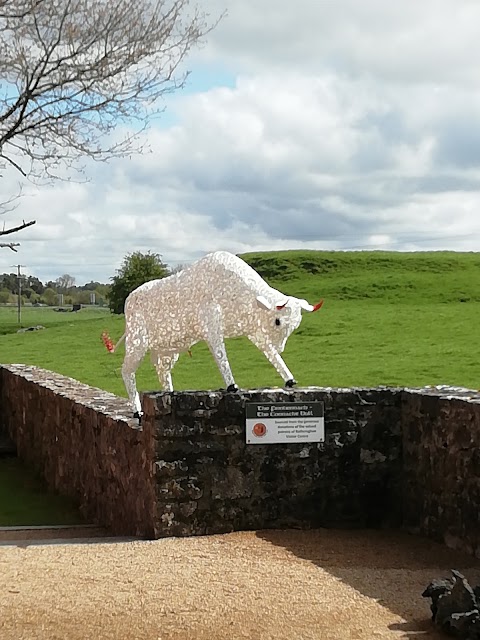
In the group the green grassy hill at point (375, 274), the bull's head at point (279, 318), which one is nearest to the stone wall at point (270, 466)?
the bull's head at point (279, 318)

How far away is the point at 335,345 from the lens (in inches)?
1057

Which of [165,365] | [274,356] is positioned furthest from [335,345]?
[274,356]

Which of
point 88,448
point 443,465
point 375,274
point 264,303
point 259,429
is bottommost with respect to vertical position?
point 88,448

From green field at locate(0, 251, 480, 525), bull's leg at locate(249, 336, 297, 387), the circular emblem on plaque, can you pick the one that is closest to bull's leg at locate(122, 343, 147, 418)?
bull's leg at locate(249, 336, 297, 387)

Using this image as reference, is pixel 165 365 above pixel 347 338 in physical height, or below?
above

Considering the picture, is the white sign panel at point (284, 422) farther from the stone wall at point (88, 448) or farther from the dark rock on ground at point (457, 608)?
the dark rock on ground at point (457, 608)

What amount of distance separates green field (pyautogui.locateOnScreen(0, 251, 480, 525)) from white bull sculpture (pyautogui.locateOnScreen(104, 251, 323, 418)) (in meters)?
3.15

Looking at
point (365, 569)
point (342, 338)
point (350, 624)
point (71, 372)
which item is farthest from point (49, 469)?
point (342, 338)

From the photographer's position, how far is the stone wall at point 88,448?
895 centimetres

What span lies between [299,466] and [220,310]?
164 cm

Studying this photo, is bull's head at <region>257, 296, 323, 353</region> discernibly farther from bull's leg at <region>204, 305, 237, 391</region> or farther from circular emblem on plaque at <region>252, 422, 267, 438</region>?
circular emblem on plaque at <region>252, 422, 267, 438</region>

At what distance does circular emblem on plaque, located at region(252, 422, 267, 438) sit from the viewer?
860 cm

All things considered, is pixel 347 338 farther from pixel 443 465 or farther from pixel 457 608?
pixel 457 608

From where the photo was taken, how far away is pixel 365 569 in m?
7.42
